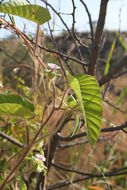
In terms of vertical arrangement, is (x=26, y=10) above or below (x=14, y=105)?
above

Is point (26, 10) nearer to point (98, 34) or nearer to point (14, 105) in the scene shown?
point (14, 105)

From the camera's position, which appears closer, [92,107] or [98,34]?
[92,107]

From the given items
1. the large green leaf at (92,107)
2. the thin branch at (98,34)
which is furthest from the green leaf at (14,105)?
the thin branch at (98,34)

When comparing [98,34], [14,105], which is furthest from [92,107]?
[98,34]

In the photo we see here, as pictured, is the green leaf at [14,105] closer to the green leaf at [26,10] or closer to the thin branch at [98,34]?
the green leaf at [26,10]

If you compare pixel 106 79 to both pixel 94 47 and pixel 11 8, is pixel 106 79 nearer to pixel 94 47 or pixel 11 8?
pixel 94 47

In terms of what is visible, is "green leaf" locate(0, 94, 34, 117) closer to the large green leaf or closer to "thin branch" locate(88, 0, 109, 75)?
the large green leaf

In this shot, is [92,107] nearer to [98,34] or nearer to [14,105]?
[14,105]
